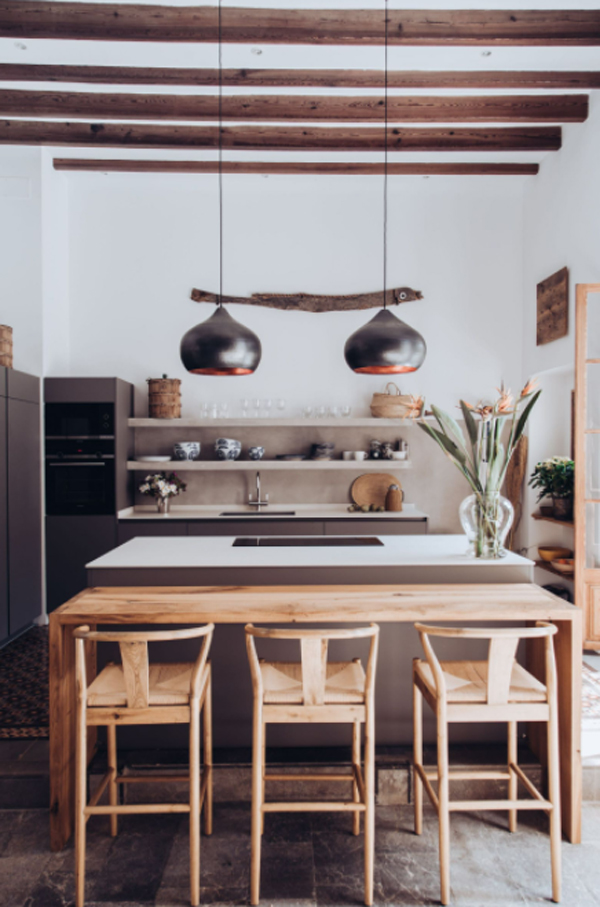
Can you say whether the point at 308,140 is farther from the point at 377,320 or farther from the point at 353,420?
the point at 377,320

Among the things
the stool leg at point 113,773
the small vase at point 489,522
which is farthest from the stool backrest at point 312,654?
the small vase at point 489,522

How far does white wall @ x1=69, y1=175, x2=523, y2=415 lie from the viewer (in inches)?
216

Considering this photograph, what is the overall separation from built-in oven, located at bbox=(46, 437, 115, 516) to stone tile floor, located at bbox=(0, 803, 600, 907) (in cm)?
265

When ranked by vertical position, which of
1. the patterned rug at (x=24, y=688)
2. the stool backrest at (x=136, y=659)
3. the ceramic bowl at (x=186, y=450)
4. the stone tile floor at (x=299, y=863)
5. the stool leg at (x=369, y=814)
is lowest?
the stone tile floor at (x=299, y=863)

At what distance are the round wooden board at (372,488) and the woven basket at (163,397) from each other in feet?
5.81

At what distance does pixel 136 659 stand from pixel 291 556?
101 centimetres

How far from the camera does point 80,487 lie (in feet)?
16.0

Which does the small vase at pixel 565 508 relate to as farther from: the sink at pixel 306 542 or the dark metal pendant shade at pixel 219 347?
the dark metal pendant shade at pixel 219 347

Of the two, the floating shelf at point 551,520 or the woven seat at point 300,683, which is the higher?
the floating shelf at point 551,520

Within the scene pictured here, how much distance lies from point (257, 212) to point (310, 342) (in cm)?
131

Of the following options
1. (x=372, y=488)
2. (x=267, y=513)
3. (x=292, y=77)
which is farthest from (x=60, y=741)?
(x=292, y=77)

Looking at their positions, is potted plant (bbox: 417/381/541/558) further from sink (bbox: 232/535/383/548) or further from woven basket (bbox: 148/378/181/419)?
woven basket (bbox: 148/378/181/419)

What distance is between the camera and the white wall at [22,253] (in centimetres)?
484

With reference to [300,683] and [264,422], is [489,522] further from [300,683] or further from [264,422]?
[264,422]
